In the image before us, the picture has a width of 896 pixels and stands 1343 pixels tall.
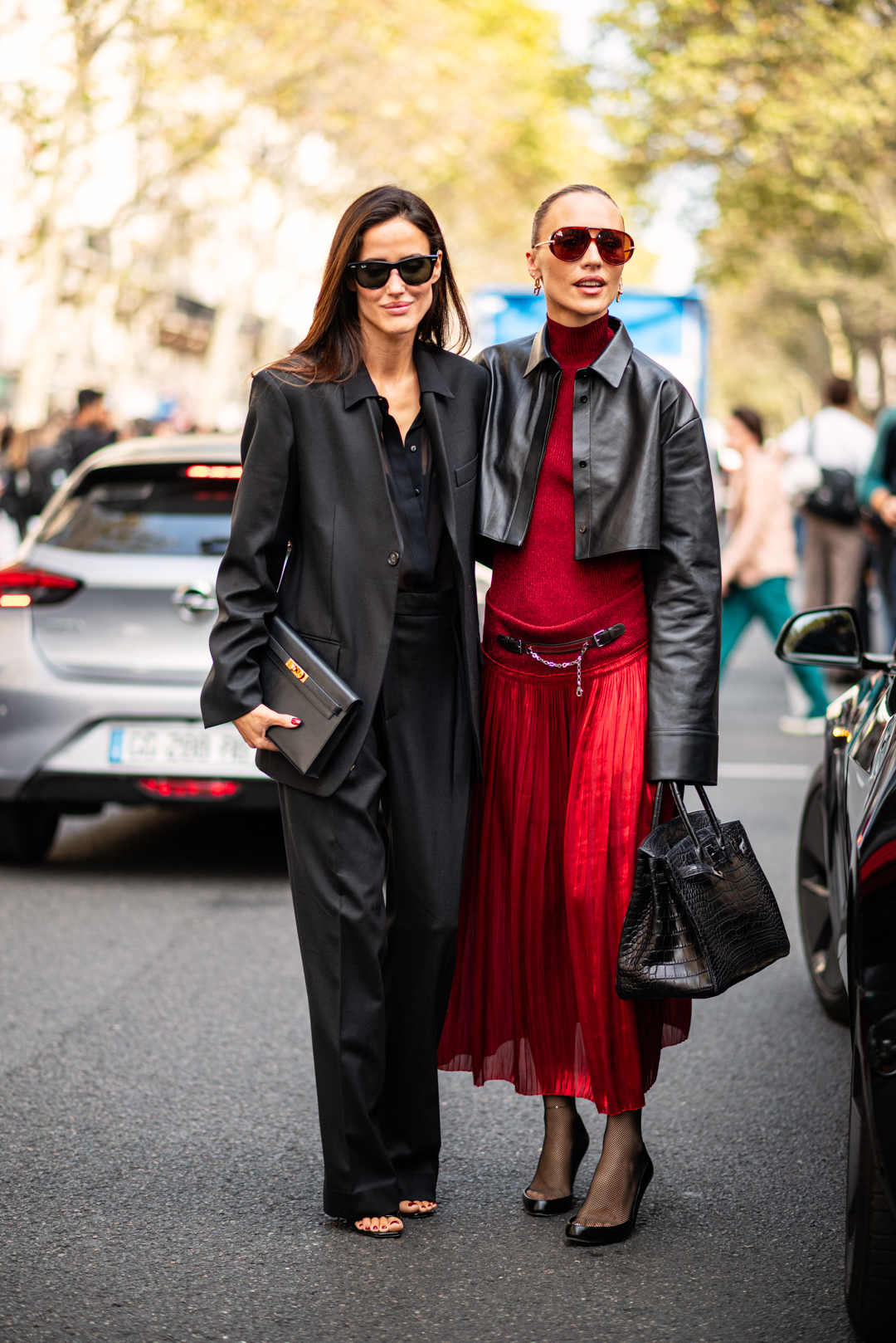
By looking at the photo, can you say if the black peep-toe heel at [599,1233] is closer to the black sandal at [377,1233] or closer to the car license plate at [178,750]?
the black sandal at [377,1233]

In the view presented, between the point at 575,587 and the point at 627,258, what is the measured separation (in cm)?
64

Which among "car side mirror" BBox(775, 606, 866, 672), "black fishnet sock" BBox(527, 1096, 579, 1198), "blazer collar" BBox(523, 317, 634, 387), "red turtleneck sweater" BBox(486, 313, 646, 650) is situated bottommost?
"black fishnet sock" BBox(527, 1096, 579, 1198)

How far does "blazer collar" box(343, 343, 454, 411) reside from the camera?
3293 millimetres

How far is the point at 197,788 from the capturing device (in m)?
6.19

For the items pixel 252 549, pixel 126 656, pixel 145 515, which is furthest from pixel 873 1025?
pixel 145 515

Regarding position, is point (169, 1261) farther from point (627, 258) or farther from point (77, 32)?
point (77, 32)

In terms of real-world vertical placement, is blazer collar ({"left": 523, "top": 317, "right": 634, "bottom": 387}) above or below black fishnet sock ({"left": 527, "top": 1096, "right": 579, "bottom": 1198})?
above

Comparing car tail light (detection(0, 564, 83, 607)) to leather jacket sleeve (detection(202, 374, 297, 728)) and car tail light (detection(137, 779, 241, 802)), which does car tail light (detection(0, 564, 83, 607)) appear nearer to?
car tail light (detection(137, 779, 241, 802))

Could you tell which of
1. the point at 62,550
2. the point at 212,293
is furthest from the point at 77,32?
the point at 212,293

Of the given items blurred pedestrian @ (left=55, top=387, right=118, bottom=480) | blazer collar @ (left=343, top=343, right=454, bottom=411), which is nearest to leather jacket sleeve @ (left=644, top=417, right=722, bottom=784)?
blazer collar @ (left=343, top=343, right=454, bottom=411)

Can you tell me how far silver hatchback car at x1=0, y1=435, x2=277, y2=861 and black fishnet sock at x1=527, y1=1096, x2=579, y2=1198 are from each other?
112 inches

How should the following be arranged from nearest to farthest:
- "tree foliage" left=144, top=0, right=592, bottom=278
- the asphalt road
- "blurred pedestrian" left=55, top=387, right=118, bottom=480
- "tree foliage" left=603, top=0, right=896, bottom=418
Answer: the asphalt road < "blurred pedestrian" left=55, top=387, right=118, bottom=480 < "tree foliage" left=603, top=0, right=896, bottom=418 < "tree foliage" left=144, top=0, right=592, bottom=278

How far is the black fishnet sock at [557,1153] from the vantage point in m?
3.44

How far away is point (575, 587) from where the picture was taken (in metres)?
3.32
